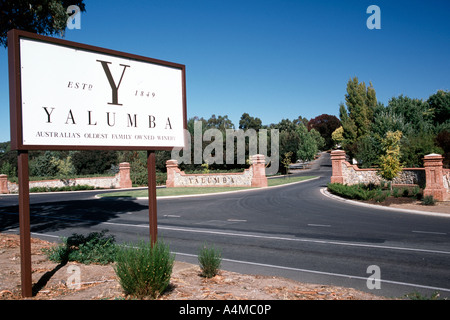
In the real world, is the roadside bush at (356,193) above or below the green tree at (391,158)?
below

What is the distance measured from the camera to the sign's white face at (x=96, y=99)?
4.79 meters

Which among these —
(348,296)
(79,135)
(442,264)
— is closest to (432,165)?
(442,264)

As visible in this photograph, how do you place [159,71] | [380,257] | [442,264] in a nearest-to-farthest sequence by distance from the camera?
1. [159,71]
2. [442,264]
3. [380,257]

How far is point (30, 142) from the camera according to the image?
15.3 feet

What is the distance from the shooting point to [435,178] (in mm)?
16906

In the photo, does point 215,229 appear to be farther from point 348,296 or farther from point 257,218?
point 348,296

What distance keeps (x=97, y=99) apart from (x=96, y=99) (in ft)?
0.06

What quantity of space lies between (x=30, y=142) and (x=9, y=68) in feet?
3.56

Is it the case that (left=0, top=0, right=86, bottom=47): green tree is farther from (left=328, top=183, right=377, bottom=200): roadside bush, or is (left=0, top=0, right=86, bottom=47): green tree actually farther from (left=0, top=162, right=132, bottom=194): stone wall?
(left=0, top=162, right=132, bottom=194): stone wall

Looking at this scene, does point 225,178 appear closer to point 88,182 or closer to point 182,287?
point 88,182

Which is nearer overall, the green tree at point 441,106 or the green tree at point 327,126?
the green tree at point 441,106

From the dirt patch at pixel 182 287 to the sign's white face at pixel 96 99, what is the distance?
2.15m

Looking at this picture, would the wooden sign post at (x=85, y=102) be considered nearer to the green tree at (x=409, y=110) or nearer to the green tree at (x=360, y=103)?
the green tree at (x=409, y=110)

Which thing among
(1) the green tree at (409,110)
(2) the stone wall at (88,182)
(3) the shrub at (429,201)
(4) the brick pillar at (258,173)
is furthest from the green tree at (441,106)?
(2) the stone wall at (88,182)
